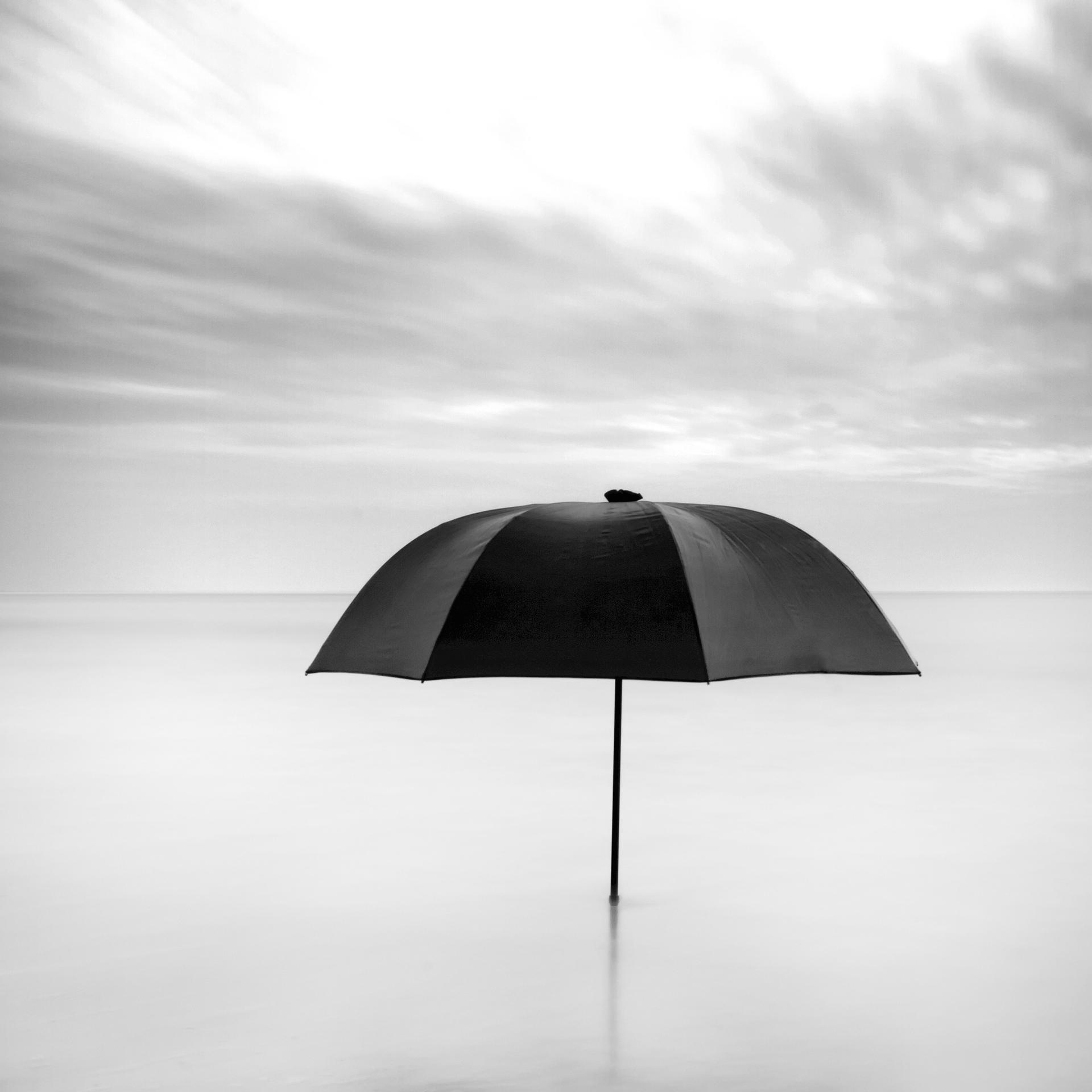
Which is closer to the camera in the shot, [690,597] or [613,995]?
[690,597]

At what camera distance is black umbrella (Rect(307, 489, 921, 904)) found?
3875 mm

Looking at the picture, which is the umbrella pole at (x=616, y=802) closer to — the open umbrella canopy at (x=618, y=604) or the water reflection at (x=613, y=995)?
the water reflection at (x=613, y=995)

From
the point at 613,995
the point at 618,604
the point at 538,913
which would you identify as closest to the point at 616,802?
the point at 613,995

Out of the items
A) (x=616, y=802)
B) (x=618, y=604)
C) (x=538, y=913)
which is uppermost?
(x=618, y=604)

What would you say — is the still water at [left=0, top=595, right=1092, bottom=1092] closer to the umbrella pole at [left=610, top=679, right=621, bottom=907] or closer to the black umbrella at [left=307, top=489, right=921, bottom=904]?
the umbrella pole at [left=610, top=679, right=621, bottom=907]

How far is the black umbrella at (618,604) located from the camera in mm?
3875

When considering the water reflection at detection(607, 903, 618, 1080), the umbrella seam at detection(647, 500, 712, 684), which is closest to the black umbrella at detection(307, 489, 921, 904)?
the umbrella seam at detection(647, 500, 712, 684)

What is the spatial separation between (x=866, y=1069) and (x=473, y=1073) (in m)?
1.21

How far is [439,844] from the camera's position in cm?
762

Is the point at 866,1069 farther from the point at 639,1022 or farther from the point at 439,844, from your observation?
the point at 439,844

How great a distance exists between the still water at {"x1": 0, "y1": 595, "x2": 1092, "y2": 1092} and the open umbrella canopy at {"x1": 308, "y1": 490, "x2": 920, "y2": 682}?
1.22 m

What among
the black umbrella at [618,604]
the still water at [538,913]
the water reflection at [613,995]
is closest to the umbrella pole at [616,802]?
the water reflection at [613,995]

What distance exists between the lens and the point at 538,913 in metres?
5.90

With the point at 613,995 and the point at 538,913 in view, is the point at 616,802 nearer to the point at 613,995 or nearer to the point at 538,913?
the point at 613,995
